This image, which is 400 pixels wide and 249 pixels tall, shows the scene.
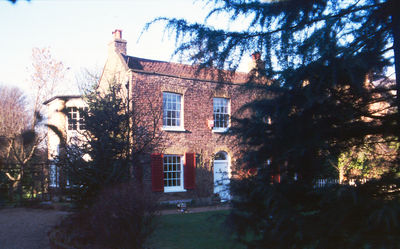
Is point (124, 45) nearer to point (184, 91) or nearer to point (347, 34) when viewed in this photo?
point (184, 91)

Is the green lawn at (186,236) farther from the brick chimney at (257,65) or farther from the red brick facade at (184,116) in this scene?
the red brick facade at (184,116)

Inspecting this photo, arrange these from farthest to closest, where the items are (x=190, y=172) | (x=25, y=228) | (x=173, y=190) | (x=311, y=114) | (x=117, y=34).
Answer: (x=117, y=34) → (x=190, y=172) → (x=173, y=190) → (x=25, y=228) → (x=311, y=114)

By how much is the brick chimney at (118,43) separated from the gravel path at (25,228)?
8.35 metres

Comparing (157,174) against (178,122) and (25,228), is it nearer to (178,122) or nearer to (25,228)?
(178,122)

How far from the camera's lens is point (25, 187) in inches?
723

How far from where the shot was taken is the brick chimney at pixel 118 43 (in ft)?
59.4

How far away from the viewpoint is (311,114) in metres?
3.37

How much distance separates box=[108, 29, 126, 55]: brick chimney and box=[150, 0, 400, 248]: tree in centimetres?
1456

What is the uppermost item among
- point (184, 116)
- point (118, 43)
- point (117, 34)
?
point (117, 34)

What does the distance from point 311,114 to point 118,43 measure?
16.3 meters

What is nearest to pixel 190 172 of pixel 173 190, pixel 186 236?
pixel 173 190

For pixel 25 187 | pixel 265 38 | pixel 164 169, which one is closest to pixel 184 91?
pixel 164 169

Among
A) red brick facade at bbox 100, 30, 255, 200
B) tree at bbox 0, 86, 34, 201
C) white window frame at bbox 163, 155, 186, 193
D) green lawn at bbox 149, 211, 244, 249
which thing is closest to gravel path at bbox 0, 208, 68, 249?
tree at bbox 0, 86, 34, 201

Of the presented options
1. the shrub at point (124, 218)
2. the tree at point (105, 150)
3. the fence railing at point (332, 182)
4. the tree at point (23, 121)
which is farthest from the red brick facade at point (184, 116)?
the fence railing at point (332, 182)
